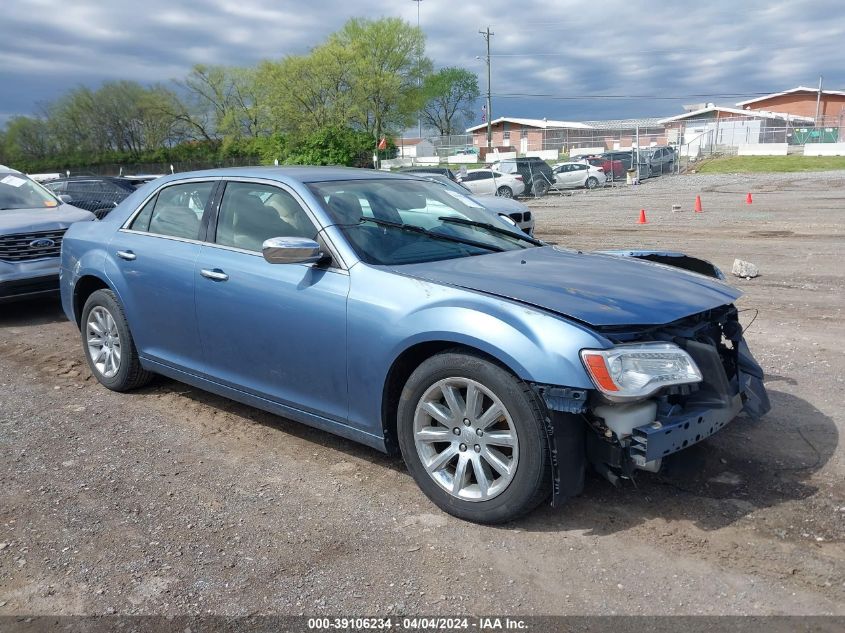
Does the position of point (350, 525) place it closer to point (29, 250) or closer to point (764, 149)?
point (29, 250)

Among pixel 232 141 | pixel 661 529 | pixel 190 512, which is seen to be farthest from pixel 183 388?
pixel 232 141

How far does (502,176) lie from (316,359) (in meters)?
25.0

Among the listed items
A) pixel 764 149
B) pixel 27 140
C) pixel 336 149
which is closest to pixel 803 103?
pixel 764 149

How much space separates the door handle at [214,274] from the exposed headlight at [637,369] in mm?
2302

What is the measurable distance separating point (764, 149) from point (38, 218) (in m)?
51.6

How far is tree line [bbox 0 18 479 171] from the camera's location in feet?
208

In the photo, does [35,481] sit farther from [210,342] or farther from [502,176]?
[502,176]

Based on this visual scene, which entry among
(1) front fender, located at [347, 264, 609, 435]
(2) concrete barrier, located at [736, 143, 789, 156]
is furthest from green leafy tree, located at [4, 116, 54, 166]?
(1) front fender, located at [347, 264, 609, 435]

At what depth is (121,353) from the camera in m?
Answer: 5.33

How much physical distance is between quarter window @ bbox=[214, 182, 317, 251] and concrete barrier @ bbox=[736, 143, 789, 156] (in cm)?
5241

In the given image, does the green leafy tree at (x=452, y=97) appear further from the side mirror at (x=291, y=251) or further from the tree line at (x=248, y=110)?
the side mirror at (x=291, y=251)

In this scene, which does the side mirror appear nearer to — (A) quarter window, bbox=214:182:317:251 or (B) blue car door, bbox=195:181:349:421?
(B) blue car door, bbox=195:181:349:421

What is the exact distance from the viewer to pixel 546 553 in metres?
3.21

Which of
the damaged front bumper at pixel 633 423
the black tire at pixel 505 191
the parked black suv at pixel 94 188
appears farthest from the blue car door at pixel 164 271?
the black tire at pixel 505 191
